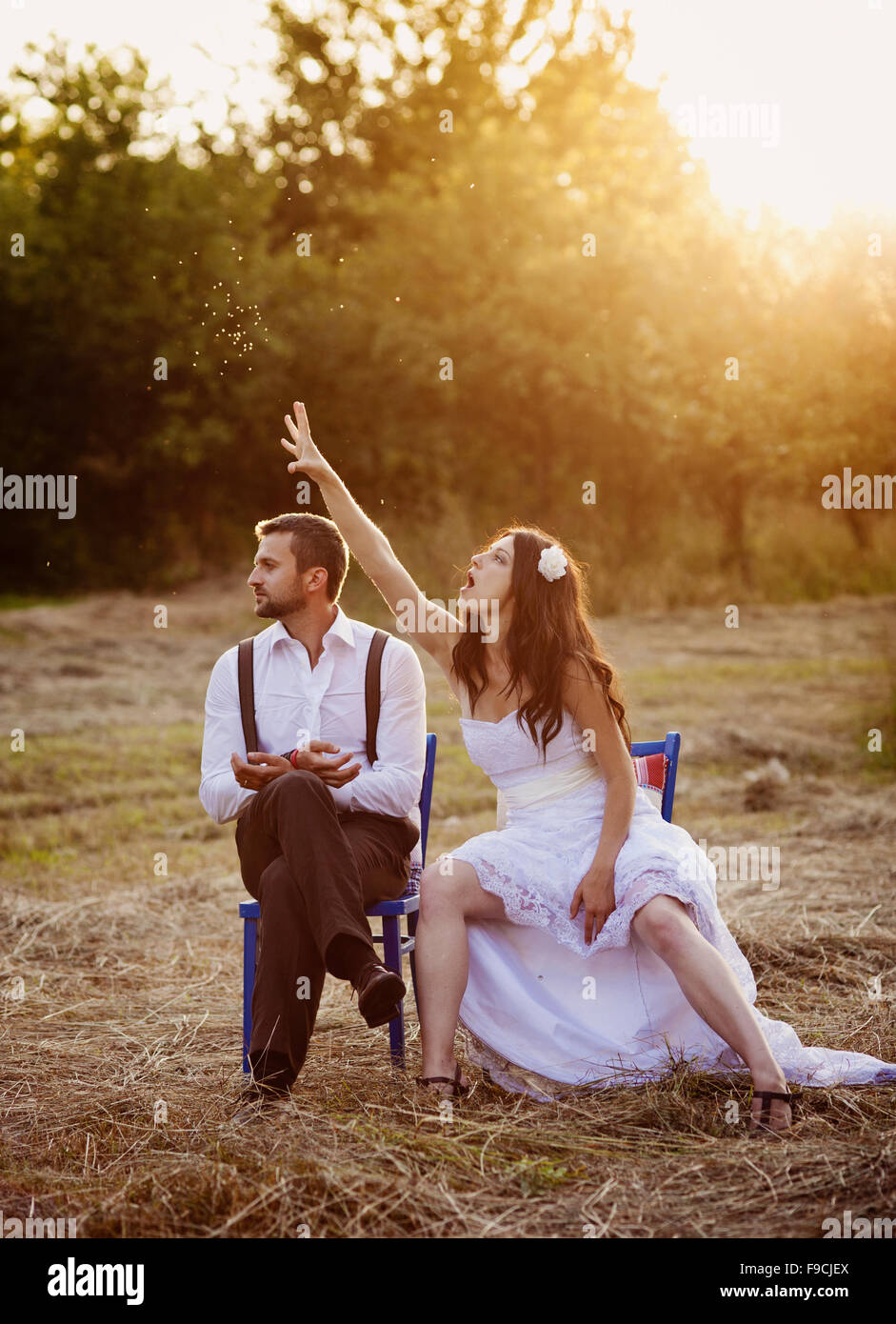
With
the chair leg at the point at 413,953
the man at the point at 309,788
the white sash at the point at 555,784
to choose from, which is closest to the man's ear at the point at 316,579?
the man at the point at 309,788

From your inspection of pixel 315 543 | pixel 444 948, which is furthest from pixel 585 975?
pixel 315 543

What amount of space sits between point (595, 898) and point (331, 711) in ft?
3.05

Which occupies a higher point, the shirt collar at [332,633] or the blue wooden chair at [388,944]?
the shirt collar at [332,633]

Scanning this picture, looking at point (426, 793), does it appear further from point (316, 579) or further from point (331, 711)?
point (316, 579)

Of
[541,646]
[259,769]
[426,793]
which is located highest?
[541,646]

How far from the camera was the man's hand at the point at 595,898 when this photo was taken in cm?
327

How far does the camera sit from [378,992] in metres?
3.04

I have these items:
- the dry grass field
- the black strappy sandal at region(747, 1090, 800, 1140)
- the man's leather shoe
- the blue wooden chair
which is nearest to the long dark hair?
the dry grass field

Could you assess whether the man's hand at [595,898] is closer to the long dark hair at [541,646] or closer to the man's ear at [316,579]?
the long dark hair at [541,646]

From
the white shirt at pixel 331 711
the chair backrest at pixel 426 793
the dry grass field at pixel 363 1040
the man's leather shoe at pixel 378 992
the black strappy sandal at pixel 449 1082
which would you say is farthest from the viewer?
the chair backrest at pixel 426 793

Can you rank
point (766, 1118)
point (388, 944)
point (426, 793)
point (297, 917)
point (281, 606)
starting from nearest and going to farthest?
point (766, 1118) < point (297, 917) < point (388, 944) < point (281, 606) < point (426, 793)

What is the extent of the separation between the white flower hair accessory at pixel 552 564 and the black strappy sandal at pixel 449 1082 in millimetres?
1266

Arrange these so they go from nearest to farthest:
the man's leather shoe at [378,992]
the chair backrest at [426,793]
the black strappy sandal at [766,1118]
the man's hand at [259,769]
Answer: the black strappy sandal at [766,1118]
the man's leather shoe at [378,992]
the man's hand at [259,769]
the chair backrest at [426,793]
